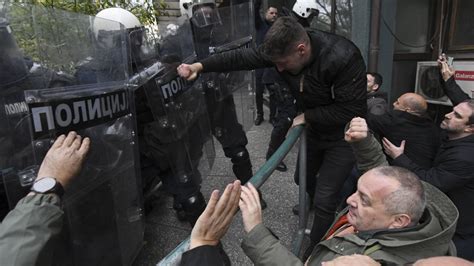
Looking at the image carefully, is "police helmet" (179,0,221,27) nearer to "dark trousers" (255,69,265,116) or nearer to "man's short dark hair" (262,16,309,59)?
"man's short dark hair" (262,16,309,59)

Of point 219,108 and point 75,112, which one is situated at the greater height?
point 75,112

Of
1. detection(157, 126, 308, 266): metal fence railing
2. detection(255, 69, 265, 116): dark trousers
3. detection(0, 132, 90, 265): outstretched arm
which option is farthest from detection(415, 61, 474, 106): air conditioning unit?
detection(0, 132, 90, 265): outstretched arm

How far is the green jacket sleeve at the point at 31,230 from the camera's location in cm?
122

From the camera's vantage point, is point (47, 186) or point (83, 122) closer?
point (47, 186)

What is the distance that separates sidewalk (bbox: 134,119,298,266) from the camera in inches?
115

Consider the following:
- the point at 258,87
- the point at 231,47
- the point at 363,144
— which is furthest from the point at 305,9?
the point at 363,144

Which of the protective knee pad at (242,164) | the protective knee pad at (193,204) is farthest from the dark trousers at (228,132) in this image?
the protective knee pad at (193,204)

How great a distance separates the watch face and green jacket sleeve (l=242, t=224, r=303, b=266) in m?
0.77

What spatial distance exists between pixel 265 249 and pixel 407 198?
0.60 m

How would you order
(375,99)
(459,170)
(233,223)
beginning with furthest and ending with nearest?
(375,99) < (233,223) < (459,170)

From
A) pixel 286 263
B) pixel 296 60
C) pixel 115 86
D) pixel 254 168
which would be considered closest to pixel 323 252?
pixel 286 263

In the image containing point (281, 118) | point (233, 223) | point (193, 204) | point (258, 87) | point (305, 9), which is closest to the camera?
point (193, 204)

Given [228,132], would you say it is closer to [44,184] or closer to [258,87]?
[44,184]

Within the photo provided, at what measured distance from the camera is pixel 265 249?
1.38m
